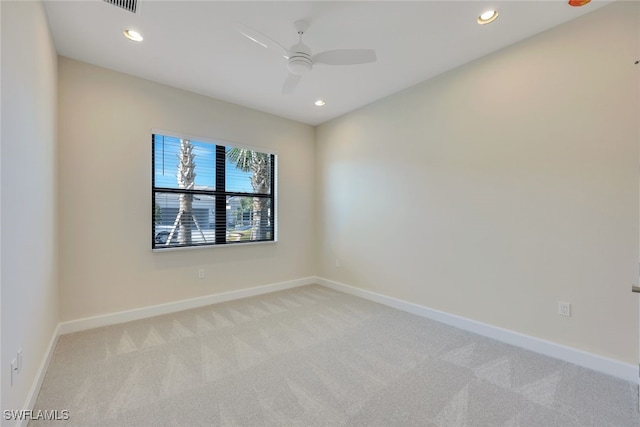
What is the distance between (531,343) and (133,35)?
4.47m

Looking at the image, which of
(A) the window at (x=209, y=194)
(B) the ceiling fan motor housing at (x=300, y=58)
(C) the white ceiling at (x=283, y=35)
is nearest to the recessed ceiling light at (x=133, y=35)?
(C) the white ceiling at (x=283, y=35)

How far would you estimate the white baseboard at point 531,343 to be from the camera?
2047 mm

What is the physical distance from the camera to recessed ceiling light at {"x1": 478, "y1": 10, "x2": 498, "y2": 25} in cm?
215

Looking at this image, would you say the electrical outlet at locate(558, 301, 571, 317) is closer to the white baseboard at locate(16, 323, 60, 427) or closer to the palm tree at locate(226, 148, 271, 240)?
the palm tree at locate(226, 148, 271, 240)

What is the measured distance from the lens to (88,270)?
2.90 m

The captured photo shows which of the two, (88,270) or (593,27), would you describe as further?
(88,270)

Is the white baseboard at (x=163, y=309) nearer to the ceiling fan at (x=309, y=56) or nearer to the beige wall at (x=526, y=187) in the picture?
the beige wall at (x=526, y=187)

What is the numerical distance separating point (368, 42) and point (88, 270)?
363 centimetres

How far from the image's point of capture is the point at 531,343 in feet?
8.04

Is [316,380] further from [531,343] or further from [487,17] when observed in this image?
[487,17]

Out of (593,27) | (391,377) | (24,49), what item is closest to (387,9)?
(593,27)

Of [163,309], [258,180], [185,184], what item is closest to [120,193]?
[185,184]

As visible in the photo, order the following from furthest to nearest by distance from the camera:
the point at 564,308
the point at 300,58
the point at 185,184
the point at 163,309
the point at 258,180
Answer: the point at 258,180 < the point at 185,184 < the point at 163,309 < the point at 564,308 < the point at 300,58

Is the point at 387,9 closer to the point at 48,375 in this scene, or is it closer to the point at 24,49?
the point at 24,49
